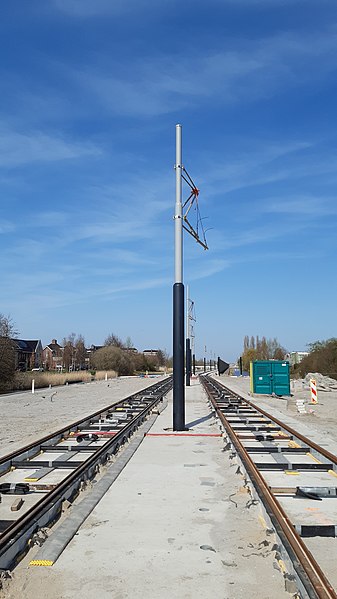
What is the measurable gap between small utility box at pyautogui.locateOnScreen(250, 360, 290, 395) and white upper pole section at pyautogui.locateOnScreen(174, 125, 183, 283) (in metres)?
16.6

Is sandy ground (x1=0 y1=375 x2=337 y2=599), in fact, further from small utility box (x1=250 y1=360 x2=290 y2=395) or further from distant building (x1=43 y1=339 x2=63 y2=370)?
distant building (x1=43 y1=339 x2=63 y2=370)

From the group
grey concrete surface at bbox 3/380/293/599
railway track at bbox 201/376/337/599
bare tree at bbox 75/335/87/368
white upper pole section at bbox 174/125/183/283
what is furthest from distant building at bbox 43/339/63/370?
grey concrete surface at bbox 3/380/293/599

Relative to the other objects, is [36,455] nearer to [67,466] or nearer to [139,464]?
[67,466]

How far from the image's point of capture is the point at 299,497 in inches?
292

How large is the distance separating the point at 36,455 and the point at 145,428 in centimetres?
424

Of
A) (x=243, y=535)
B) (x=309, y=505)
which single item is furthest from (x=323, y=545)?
(x=309, y=505)

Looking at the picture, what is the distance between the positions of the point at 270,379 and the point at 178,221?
17.8 meters

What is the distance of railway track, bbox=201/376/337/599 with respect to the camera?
446 centimetres

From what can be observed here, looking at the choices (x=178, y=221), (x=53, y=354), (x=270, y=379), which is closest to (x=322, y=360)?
(x=270, y=379)

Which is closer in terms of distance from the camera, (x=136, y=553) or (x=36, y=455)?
(x=136, y=553)

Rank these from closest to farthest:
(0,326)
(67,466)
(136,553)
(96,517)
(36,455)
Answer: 1. (136,553)
2. (96,517)
3. (67,466)
4. (36,455)
5. (0,326)

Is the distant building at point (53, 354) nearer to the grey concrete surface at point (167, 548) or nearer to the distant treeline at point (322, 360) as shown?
the distant treeline at point (322, 360)

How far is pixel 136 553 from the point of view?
522cm

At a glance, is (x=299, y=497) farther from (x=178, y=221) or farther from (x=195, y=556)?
(x=178, y=221)
